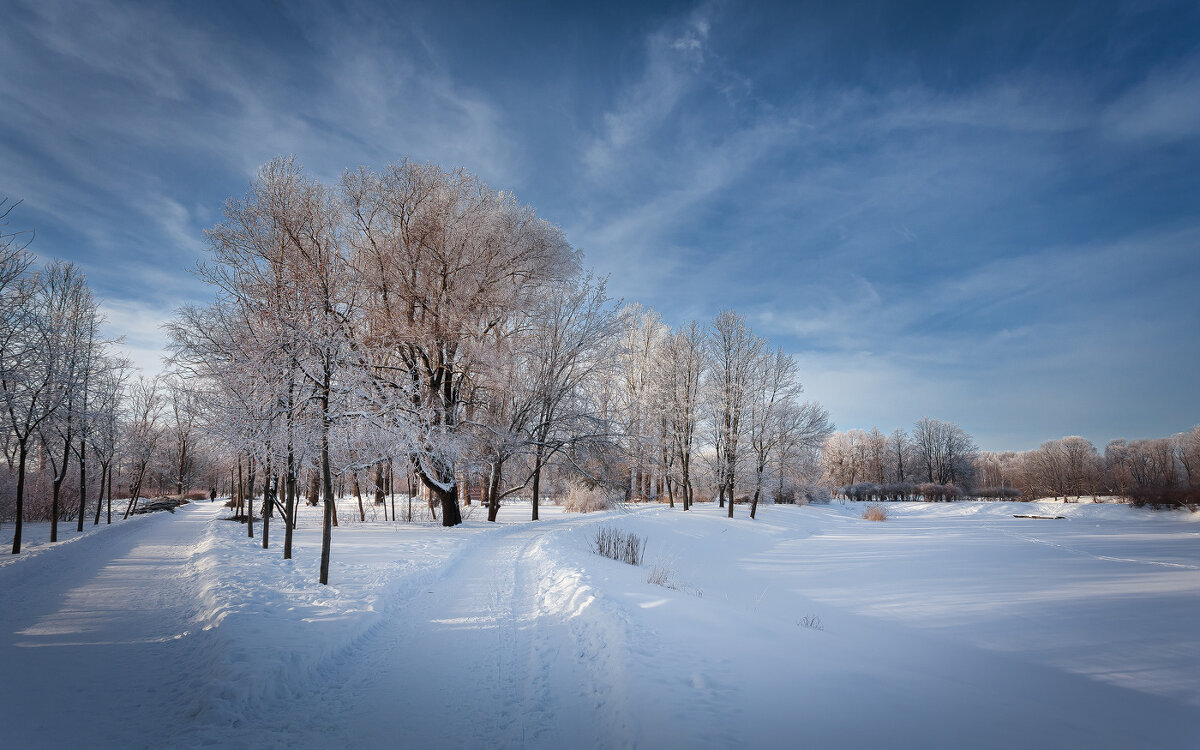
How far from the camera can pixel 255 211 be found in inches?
469

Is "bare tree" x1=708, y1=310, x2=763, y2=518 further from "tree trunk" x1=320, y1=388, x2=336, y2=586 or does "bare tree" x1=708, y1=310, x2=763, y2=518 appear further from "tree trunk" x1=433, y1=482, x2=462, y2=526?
"tree trunk" x1=320, y1=388, x2=336, y2=586

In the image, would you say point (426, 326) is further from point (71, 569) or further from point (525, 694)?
point (525, 694)

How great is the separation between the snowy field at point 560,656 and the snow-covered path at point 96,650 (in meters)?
0.03

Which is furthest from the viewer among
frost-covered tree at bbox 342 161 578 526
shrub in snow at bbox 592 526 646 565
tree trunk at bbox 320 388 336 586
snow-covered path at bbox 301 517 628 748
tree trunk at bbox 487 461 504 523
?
tree trunk at bbox 487 461 504 523

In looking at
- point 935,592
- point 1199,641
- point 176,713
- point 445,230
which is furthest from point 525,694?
point 445,230

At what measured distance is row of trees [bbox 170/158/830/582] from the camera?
7.96 meters

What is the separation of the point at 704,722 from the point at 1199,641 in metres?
7.87

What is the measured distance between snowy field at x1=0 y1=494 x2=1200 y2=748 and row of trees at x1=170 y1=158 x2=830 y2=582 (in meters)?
2.10

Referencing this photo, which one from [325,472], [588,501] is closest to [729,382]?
[588,501]

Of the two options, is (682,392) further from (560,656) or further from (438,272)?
(560,656)

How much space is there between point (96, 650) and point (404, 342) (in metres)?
11.0

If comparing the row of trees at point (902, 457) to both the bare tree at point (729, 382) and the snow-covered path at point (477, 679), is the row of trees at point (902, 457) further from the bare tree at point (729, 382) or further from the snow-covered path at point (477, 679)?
the snow-covered path at point (477, 679)

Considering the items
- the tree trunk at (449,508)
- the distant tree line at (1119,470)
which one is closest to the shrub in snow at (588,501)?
the tree trunk at (449,508)

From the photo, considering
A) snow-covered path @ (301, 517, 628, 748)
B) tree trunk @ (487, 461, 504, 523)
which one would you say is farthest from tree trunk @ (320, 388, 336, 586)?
tree trunk @ (487, 461, 504, 523)
